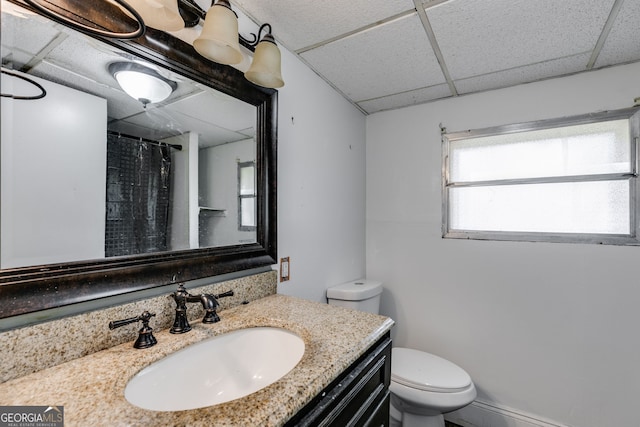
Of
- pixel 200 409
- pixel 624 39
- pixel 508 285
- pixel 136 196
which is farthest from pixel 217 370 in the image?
pixel 624 39

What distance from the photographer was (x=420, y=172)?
6.78ft

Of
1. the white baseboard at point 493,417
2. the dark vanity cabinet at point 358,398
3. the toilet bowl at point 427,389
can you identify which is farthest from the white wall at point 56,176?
the white baseboard at point 493,417

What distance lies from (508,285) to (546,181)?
2.17 feet

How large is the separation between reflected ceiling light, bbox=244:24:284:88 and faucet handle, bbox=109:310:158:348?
34.2 inches

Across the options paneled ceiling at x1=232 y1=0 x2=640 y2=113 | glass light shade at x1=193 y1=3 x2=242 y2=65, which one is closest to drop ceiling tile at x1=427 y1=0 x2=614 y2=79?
paneled ceiling at x1=232 y1=0 x2=640 y2=113

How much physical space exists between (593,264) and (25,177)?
2374mm

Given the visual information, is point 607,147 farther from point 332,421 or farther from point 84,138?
point 84,138

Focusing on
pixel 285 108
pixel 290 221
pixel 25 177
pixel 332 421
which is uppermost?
pixel 285 108

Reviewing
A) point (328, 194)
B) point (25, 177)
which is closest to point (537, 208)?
point (328, 194)

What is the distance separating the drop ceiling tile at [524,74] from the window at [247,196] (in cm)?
138

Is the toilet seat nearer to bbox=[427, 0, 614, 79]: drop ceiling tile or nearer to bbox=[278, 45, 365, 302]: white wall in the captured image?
bbox=[278, 45, 365, 302]: white wall

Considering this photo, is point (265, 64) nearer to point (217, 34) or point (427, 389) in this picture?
point (217, 34)

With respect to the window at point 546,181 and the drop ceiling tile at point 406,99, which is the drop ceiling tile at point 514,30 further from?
the window at point 546,181

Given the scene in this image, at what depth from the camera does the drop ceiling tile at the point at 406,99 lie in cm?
187
